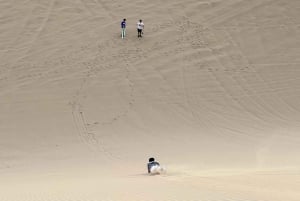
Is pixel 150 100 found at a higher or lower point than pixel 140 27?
lower

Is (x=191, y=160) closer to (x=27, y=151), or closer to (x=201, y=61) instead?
(x=27, y=151)

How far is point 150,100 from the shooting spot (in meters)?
17.4

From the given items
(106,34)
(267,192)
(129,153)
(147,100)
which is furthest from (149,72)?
(267,192)

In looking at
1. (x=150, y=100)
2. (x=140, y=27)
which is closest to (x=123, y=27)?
(x=140, y=27)

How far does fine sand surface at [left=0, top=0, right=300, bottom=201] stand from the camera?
9.97 meters

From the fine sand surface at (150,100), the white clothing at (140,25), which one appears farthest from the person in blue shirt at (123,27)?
the white clothing at (140,25)

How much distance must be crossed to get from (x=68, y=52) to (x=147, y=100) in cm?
449

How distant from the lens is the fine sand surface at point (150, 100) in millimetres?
9969

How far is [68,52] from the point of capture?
20.1 m

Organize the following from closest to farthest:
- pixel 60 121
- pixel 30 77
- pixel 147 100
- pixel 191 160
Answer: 1. pixel 191 160
2. pixel 60 121
3. pixel 147 100
4. pixel 30 77

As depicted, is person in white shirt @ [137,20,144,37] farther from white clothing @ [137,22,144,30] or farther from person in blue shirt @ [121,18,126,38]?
person in blue shirt @ [121,18,126,38]

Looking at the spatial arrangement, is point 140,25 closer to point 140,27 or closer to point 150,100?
point 140,27

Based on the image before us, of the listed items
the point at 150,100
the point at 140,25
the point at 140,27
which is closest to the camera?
the point at 150,100

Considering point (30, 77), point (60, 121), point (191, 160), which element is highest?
point (30, 77)
